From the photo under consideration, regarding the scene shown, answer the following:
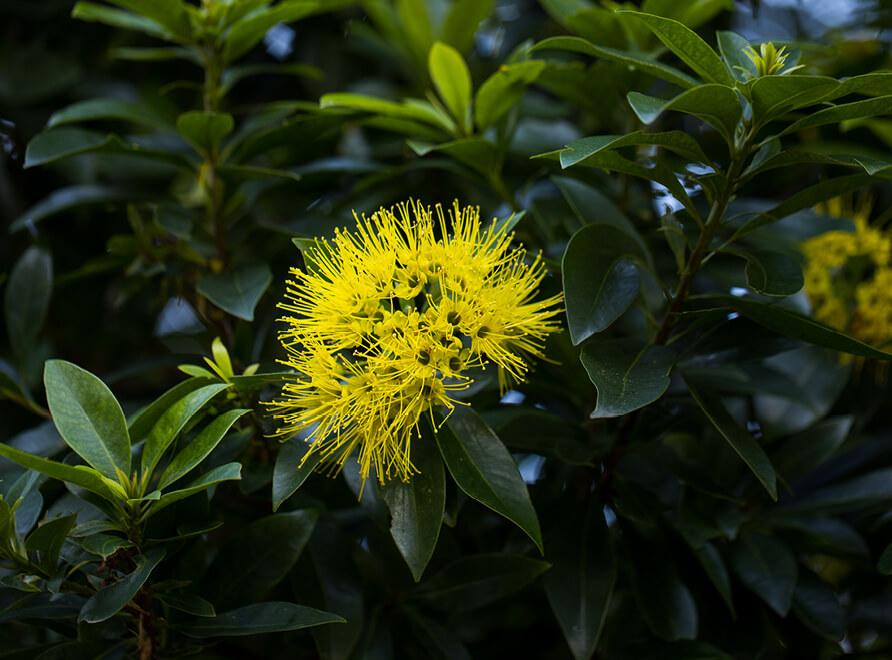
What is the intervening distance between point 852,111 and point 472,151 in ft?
2.09

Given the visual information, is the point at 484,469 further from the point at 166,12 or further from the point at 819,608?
the point at 166,12

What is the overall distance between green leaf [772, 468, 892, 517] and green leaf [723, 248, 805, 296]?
55cm

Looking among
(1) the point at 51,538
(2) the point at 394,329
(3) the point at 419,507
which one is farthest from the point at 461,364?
(1) the point at 51,538

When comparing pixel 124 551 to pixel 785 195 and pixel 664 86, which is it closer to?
pixel 664 86

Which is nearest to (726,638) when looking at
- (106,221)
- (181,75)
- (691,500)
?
(691,500)

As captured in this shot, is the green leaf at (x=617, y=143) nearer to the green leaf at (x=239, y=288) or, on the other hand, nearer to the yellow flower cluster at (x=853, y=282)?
the green leaf at (x=239, y=288)

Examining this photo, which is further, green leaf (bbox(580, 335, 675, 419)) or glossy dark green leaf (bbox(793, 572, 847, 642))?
glossy dark green leaf (bbox(793, 572, 847, 642))

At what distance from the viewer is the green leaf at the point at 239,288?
4.18 ft

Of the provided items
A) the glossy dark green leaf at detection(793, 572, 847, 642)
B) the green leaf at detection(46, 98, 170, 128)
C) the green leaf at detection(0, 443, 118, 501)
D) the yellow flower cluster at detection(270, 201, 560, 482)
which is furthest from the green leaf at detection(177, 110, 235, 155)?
the glossy dark green leaf at detection(793, 572, 847, 642)

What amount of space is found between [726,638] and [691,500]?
0.27 meters

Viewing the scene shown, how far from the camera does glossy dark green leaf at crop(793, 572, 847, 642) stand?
4.25ft

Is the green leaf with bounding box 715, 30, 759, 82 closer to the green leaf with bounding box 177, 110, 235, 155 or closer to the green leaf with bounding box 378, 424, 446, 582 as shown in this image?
the green leaf with bounding box 378, 424, 446, 582

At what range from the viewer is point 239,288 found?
53.2 inches

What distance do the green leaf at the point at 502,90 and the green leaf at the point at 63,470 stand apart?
92 centimetres
